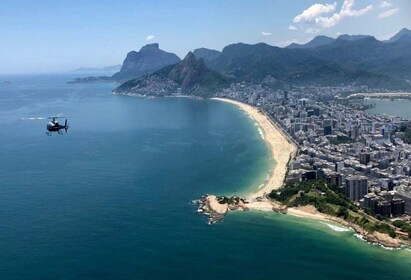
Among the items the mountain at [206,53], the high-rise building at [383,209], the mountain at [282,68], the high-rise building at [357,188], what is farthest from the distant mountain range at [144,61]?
the high-rise building at [383,209]

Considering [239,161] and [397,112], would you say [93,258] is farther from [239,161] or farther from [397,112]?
[397,112]

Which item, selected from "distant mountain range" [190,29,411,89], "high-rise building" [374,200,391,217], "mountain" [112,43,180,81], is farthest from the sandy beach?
"mountain" [112,43,180,81]

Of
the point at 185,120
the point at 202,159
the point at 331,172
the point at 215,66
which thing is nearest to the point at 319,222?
the point at 331,172

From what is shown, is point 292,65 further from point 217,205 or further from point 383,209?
point 217,205

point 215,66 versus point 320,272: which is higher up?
point 215,66

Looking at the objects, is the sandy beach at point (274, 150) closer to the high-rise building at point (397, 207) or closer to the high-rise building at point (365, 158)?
the high-rise building at point (365, 158)

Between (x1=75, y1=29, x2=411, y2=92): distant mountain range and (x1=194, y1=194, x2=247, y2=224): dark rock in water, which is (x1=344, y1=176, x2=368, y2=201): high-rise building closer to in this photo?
(x1=194, y1=194, x2=247, y2=224): dark rock in water
